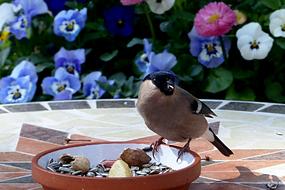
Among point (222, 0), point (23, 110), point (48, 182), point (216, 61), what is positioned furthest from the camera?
point (222, 0)

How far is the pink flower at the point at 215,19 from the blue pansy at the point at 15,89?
750mm

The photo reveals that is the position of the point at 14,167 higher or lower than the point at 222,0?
lower

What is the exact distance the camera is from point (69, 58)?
322 cm

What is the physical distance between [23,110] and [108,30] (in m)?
1.03

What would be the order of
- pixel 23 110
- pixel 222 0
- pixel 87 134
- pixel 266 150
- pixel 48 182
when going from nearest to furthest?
1. pixel 48 182
2. pixel 266 150
3. pixel 87 134
4. pixel 23 110
5. pixel 222 0

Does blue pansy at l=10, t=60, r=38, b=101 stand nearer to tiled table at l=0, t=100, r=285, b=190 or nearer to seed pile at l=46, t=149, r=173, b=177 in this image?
tiled table at l=0, t=100, r=285, b=190

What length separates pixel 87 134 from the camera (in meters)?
2.09

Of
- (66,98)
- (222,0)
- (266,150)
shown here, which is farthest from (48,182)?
(222,0)

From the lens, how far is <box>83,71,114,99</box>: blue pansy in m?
3.14

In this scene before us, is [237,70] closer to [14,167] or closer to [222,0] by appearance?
[222,0]

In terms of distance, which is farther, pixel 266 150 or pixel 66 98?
pixel 66 98

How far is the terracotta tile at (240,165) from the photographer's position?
1.71m

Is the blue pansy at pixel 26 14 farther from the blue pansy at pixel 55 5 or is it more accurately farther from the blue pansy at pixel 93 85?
the blue pansy at pixel 93 85

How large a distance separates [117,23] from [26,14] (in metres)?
0.41
